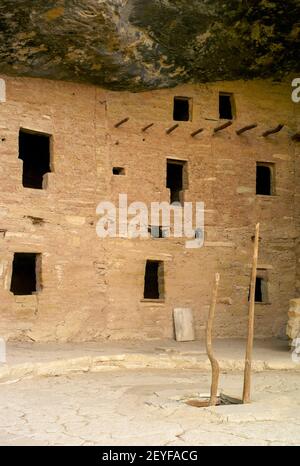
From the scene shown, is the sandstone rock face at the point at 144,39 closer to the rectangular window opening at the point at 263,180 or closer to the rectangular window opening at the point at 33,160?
the rectangular window opening at the point at 263,180

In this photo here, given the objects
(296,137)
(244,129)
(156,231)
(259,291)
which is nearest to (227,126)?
(244,129)

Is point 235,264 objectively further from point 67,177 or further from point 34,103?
point 34,103

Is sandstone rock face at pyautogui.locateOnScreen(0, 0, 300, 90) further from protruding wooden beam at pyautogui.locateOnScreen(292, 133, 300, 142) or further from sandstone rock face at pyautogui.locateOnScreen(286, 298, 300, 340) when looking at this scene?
sandstone rock face at pyautogui.locateOnScreen(286, 298, 300, 340)

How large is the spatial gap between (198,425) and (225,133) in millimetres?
9299

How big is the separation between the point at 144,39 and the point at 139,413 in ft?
25.5

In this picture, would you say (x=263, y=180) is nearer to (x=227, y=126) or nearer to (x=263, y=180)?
(x=263, y=180)

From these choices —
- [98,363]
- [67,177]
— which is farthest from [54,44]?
[98,363]

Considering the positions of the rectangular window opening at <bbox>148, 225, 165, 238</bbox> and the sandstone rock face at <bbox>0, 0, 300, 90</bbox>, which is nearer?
the sandstone rock face at <bbox>0, 0, 300, 90</bbox>

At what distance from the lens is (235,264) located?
545 inches

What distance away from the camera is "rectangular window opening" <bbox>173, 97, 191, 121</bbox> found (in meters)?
14.0

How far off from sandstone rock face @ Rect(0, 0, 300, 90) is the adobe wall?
59cm

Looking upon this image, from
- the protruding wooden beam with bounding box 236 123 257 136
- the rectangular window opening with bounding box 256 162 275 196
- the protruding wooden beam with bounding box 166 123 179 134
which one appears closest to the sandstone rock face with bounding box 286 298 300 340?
the protruding wooden beam with bounding box 236 123 257 136

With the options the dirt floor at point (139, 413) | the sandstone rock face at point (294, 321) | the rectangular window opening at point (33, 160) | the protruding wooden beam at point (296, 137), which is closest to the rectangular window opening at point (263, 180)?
the protruding wooden beam at point (296, 137)
